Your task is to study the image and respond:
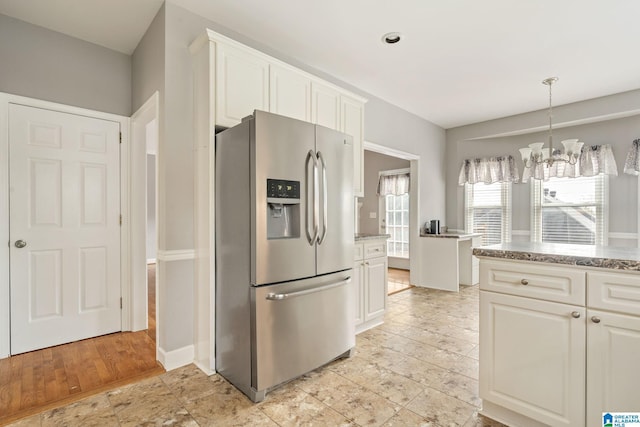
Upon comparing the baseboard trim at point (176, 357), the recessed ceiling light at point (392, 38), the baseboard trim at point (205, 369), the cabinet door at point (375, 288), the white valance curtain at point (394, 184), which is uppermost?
the recessed ceiling light at point (392, 38)

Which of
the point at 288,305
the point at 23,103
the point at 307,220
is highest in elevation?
the point at 23,103

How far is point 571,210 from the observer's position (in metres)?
4.62

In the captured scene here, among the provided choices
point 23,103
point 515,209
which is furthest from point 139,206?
point 515,209

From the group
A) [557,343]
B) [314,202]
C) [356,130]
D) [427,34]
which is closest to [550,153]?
[427,34]

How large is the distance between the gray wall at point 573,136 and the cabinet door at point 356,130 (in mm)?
3035

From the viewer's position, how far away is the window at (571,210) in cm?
436

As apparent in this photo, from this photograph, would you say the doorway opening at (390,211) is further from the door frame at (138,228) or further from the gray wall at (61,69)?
the gray wall at (61,69)

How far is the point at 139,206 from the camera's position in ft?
10.2

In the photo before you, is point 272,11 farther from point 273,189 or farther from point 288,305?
point 288,305

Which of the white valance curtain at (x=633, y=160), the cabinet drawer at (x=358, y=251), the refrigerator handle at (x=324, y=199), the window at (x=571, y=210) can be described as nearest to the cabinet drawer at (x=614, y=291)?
the refrigerator handle at (x=324, y=199)

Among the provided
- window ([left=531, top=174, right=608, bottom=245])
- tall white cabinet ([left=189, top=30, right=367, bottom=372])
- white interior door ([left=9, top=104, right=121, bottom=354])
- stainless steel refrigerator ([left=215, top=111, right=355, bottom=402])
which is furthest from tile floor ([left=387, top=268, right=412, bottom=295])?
white interior door ([left=9, top=104, right=121, bottom=354])

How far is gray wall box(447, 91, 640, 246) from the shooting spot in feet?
13.4

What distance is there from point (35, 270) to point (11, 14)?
208 centimetres

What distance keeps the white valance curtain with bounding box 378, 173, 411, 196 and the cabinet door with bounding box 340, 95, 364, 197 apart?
3103 mm
